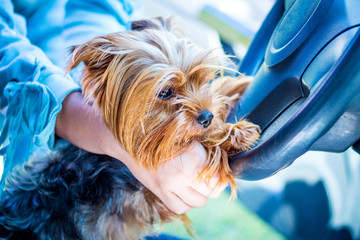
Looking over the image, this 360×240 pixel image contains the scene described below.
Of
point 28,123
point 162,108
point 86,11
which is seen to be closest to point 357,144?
point 162,108

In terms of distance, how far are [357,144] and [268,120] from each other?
0.84 feet

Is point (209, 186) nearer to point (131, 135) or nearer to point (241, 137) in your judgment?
point (241, 137)

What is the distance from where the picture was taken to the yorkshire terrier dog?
3.78 ft

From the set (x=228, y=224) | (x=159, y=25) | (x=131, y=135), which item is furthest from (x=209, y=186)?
(x=228, y=224)

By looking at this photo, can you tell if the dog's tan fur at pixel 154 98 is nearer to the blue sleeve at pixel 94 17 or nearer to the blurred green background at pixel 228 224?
the blue sleeve at pixel 94 17

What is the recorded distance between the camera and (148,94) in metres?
1.13

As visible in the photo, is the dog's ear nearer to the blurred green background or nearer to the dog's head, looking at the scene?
the dog's head

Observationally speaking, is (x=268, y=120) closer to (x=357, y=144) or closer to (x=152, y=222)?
(x=357, y=144)

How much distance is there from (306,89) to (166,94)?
471 mm

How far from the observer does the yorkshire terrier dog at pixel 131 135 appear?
1153mm

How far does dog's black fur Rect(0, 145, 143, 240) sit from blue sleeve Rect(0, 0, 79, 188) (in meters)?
0.21

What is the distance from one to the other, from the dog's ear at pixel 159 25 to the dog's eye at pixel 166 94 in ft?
0.96

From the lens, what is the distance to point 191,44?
128 centimetres

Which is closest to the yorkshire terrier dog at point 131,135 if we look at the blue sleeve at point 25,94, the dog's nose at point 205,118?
the dog's nose at point 205,118
